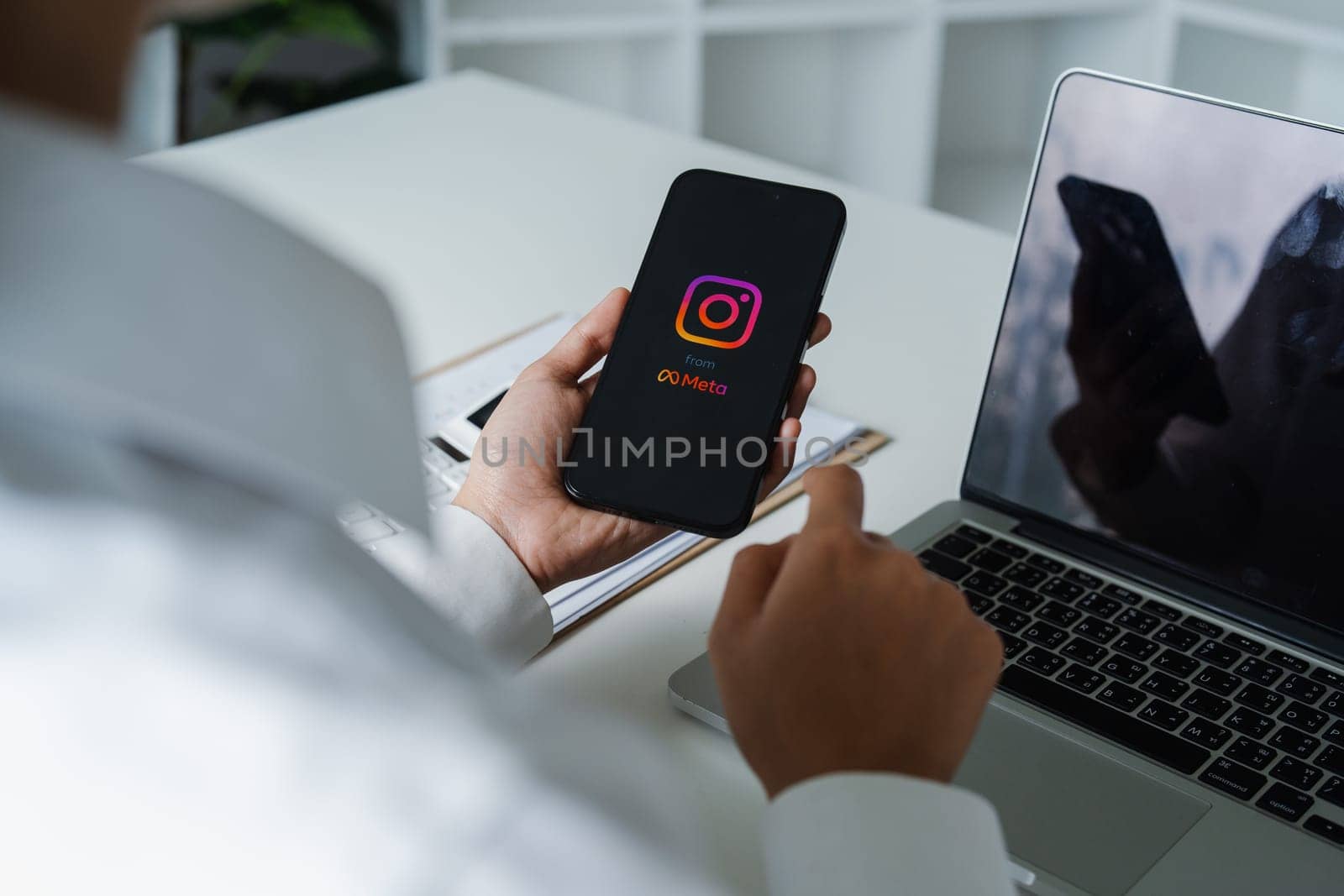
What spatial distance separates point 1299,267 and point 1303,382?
0.06 metres

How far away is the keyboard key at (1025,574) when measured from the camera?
663mm

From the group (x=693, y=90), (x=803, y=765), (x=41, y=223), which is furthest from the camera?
(x=693, y=90)

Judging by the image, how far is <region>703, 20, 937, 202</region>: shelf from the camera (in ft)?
7.27

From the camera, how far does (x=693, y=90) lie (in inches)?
83.7

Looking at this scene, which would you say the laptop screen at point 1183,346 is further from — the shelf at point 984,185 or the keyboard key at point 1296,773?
the shelf at point 984,185

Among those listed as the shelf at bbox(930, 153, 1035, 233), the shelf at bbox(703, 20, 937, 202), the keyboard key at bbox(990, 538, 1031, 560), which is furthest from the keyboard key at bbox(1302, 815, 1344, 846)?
the shelf at bbox(930, 153, 1035, 233)

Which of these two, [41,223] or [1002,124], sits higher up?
[41,223]

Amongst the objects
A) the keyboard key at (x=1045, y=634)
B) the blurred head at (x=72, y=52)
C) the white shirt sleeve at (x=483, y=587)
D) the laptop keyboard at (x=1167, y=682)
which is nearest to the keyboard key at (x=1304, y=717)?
the laptop keyboard at (x=1167, y=682)

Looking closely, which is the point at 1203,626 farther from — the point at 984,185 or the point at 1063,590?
the point at 984,185

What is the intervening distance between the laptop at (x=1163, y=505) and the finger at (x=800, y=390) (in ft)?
0.30

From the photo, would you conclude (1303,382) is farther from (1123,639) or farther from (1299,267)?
(1123,639)

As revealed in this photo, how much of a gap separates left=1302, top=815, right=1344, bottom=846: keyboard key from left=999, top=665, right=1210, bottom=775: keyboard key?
46 millimetres

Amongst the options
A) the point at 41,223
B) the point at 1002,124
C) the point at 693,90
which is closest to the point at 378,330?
the point at 41,223

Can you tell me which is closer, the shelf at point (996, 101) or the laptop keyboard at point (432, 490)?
the laptop keyboard at point (432, 490)
